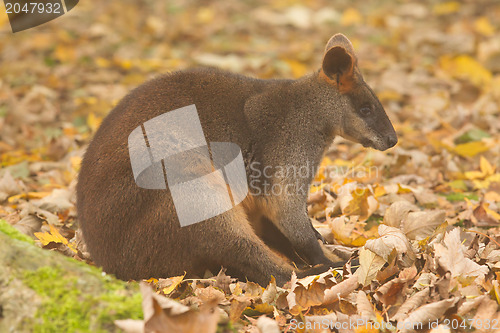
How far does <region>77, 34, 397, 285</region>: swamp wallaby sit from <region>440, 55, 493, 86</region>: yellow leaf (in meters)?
5.17

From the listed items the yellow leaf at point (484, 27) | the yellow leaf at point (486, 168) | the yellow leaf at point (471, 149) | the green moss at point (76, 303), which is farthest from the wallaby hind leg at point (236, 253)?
the yellow leaf at point (484, 27)

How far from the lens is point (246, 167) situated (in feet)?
13.8

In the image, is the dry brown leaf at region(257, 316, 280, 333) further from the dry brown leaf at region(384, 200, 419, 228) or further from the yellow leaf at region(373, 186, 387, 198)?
the yellow leaf at region(373, 186, 387, 198)

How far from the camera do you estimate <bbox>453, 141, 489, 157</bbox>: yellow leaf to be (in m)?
6.23

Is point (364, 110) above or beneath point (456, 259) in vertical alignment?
above

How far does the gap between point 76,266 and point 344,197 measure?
283 centimetres

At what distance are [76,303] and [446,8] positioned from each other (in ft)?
37.5

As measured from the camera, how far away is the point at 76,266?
2.71 metres

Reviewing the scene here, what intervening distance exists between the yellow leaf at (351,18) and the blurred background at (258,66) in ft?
0.12

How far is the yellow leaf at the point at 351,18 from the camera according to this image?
38.5 feet

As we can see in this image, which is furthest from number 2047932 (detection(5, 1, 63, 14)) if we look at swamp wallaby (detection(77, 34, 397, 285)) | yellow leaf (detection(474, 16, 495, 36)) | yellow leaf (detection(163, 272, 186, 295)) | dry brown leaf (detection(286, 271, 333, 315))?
yellow leaf (detection(474, 16, 495, 36))

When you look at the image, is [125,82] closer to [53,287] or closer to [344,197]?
[344,197]

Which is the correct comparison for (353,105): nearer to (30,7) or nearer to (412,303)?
(412,303)

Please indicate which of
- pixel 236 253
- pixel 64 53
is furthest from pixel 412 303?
pixel 64 53
